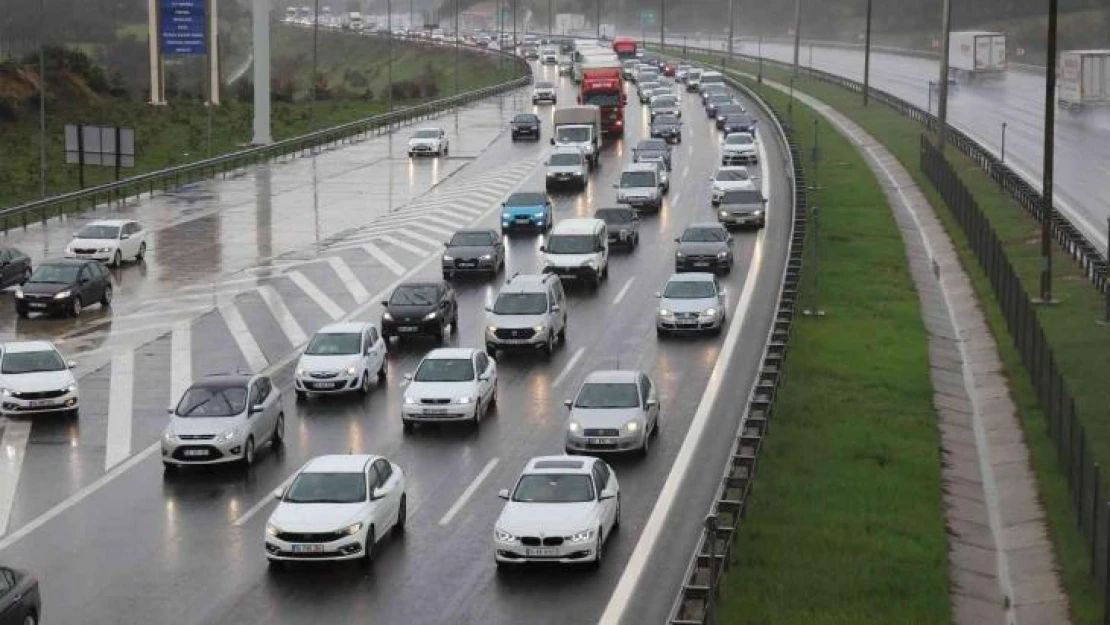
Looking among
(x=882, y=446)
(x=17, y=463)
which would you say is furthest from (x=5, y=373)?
(x=882, y=446)

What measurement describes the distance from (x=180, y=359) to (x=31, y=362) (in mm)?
6518

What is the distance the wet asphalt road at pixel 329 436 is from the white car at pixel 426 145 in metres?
22.6

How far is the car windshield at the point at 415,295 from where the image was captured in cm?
4778

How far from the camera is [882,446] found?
35906 millimetres

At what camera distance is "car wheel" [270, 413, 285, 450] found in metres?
36.0

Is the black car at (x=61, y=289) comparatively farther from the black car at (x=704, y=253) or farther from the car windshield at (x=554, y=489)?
the car windshield at (x=554, y=489)

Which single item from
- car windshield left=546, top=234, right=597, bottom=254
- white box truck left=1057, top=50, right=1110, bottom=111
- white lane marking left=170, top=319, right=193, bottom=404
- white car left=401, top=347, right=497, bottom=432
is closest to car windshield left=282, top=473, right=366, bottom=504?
white car left=401, top=347, right=497, bottom=432

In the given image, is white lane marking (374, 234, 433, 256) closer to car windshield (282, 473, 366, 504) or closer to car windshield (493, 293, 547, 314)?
car windshield (493, 293, 547, 314)

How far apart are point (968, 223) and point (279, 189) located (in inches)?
1289

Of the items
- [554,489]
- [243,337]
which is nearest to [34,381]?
[243,337]

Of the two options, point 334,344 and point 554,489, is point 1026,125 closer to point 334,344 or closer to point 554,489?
point 334,344

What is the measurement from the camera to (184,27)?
3866 inches

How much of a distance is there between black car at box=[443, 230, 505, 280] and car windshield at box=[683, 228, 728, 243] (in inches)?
231

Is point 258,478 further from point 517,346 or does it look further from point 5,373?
point 517,346
